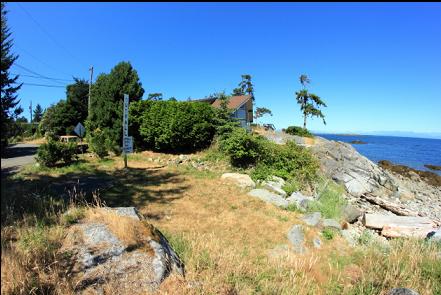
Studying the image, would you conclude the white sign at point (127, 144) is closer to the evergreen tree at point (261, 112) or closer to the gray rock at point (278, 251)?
the gray rock at point (278, 251)

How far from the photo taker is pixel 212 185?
1097 centimetres

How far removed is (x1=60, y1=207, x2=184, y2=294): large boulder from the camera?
3355 mm

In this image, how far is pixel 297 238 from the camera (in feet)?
21.9

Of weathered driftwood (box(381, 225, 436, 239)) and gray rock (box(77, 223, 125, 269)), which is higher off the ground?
gray rock (box(77, 223, 125, 269))

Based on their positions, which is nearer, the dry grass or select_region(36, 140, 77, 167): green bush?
the dry grass

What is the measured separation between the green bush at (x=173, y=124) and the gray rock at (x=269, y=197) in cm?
702

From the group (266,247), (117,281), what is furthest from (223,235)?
(117,281)

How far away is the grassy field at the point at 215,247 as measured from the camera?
3301 millimetres

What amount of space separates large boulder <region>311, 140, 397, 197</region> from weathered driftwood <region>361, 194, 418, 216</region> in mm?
542

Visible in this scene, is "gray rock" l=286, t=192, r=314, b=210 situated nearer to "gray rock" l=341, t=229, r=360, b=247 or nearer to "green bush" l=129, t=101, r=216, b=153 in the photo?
"gray rock" l=341, t=229, r=360, b=247

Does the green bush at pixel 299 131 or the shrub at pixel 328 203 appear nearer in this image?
the shrub at pixel 328 203

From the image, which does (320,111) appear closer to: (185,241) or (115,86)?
(115,86)

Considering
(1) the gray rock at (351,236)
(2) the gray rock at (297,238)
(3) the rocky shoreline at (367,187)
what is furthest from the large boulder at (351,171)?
(2) the gray rock at (297,238)

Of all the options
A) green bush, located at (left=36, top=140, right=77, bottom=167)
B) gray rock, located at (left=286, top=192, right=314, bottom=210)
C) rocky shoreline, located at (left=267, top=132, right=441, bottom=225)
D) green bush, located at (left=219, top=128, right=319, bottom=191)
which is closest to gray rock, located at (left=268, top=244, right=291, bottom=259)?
gray rock, located at (left=286, top=192, right=314, bottom=210)
